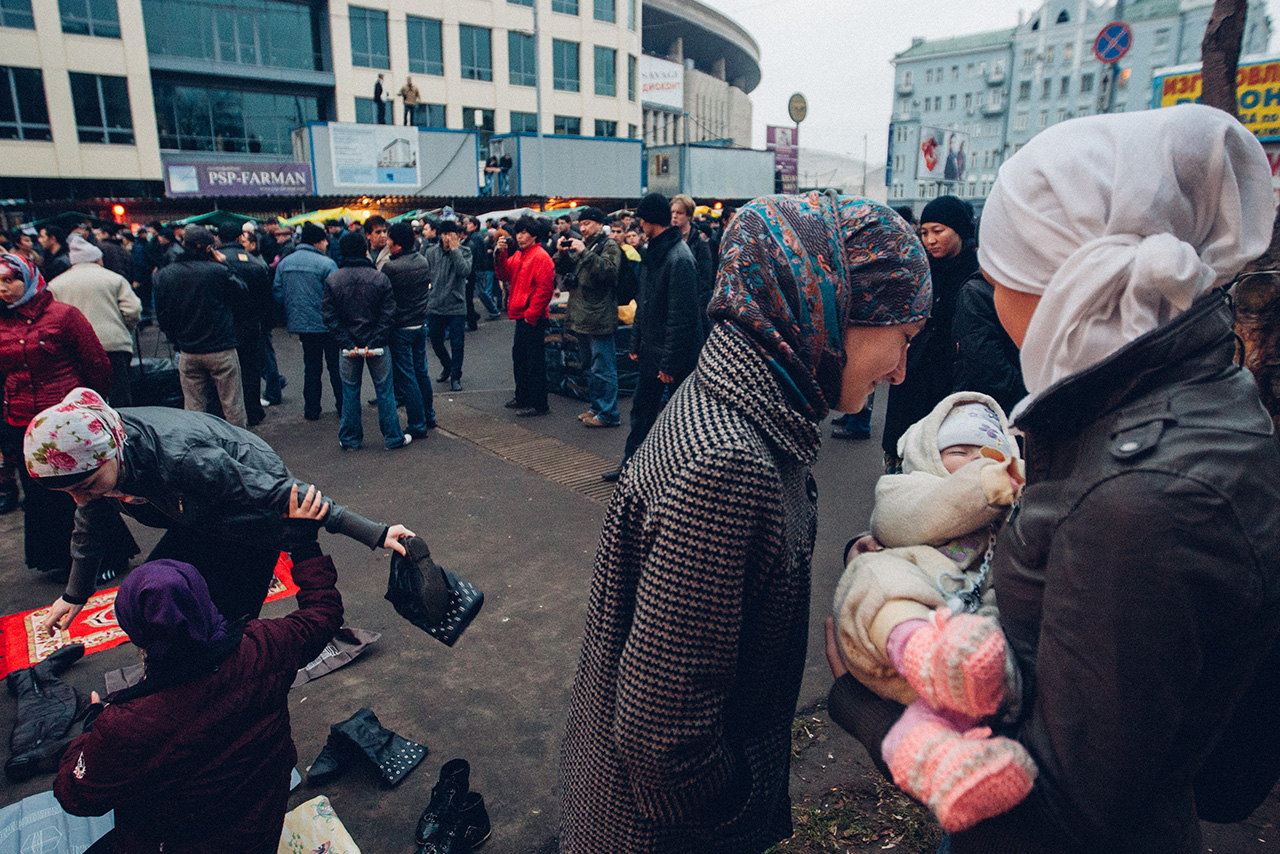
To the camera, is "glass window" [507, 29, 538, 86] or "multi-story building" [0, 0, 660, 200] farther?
"glass window" [507, 29, 538, 86]

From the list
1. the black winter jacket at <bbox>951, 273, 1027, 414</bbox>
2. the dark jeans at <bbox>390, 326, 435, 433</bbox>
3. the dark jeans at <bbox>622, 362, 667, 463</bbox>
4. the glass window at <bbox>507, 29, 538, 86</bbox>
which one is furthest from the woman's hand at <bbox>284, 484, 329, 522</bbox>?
the glass window at <bbox>507, 29, 538, 86</bbox>

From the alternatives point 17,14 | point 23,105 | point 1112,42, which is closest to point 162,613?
point 1112,42

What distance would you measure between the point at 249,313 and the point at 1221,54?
8158 millimetres

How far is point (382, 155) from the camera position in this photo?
24906 mm

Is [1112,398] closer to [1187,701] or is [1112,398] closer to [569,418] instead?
[1187,701]

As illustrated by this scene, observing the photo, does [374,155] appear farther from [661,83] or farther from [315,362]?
[661,83]

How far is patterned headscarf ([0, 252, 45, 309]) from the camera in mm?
4215

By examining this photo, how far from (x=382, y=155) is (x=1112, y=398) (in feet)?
89.5

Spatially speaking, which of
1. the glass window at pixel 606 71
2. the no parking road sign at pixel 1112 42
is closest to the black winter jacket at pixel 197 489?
the no parking road sign at pixel 1112 42

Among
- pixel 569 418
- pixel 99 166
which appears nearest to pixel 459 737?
pixel 569 418

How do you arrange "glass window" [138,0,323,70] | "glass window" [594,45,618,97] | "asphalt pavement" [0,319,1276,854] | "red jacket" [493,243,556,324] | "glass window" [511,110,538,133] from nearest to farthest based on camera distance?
1. "asphalt pavement" [0,319,1276,854]
2. "red jacket" [493,243,556,324]
3. "glass window" [138,0,323,70]
4. "glass window" [511,110,538,133]
5. "glass window" [594,45,618,97]

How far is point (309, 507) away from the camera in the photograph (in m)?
2.53

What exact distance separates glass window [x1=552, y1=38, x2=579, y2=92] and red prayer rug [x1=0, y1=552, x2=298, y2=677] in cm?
4057

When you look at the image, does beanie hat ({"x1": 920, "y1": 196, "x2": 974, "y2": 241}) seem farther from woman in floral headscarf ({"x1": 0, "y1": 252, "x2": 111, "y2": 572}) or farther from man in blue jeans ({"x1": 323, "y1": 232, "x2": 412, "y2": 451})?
woman in floral headscarf ({"x1": 0, "y1": 252, "x2": 111, "y2": 572})
